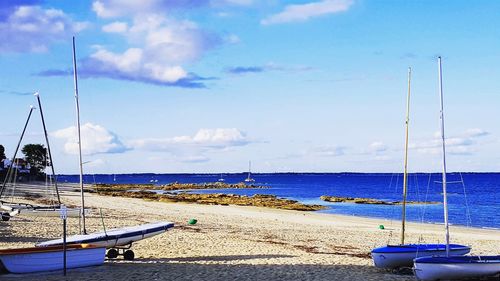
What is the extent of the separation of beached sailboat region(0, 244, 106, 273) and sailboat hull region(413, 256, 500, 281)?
977 centimetres

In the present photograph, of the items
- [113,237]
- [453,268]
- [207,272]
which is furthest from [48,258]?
[453,268]

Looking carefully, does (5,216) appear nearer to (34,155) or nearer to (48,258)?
(48,258)

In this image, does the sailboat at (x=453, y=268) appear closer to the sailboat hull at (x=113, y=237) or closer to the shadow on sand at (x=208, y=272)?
the shadow on sand at (x=208, y=272)

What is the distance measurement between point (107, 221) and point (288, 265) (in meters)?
17.7

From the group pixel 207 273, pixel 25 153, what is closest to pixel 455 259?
pixel 207 273

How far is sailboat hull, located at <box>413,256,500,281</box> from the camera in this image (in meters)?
16.0

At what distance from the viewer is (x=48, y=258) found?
1756 centimetres

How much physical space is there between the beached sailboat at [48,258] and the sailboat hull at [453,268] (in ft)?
32.0

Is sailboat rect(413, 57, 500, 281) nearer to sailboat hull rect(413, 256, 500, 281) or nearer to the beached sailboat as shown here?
sailboat hull rect(413, 256, 500, 281)

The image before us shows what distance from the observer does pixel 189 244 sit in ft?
80.3

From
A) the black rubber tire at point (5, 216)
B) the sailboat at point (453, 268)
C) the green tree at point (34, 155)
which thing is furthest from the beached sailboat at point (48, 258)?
the green tree at point (34, 155)

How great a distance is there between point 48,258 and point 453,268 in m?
11.6

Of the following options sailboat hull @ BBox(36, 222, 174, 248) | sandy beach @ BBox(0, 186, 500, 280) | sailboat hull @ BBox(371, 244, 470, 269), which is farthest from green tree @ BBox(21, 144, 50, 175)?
sailboat hull @ BBox(371, 244, 470, 269)

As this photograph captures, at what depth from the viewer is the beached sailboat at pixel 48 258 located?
56.2 feet
